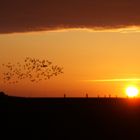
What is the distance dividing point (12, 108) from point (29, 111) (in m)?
1.85

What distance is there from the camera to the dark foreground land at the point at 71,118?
2677 inches

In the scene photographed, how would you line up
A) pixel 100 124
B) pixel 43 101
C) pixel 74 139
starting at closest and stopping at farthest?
1. pixel 74 139
2. pixel 100 124
3. pixel 43 101

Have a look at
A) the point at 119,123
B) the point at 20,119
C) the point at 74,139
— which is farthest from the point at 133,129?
the point at 20,119

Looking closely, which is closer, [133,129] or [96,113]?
[133,129]

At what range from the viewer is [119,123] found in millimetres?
70938

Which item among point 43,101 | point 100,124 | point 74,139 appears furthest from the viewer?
point 43,101

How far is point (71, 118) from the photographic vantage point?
71.6 metres

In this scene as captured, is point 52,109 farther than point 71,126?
Yes

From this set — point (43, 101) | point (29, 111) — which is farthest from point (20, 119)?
point (43, 101)

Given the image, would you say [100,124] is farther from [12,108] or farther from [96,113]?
[12,108]

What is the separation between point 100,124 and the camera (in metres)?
70.9

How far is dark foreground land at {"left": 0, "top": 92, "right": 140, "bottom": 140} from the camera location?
68000mm

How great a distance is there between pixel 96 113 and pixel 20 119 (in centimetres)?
841

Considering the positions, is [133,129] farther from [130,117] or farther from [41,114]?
[41,114]
